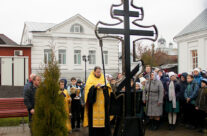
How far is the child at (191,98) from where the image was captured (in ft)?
21.9

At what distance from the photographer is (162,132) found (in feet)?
21.5

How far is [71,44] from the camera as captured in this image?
27031mm

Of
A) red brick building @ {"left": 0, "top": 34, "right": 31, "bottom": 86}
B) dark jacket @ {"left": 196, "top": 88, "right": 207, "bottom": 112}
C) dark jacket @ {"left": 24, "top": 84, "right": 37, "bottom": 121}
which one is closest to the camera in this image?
dark jacket @ {"left": 24, "top": 84, "right": 37, "bottom": 121}

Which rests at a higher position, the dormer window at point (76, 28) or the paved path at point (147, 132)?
the dormer window at point (76, 28)

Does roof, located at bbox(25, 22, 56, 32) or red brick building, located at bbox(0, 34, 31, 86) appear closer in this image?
red brick building, located at bbox(0, 34, 31, 86)

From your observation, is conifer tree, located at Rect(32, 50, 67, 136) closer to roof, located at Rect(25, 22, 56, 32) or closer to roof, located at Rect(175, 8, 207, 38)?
roof, located at Rect(175, 8, 207, 38)

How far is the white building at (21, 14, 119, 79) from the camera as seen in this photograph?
83.7ft

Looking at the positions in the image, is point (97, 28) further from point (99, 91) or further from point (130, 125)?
point (99, 91)

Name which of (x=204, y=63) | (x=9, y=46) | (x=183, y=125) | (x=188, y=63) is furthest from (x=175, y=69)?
(x=183, y=125)

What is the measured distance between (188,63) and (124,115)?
16921 millimetres

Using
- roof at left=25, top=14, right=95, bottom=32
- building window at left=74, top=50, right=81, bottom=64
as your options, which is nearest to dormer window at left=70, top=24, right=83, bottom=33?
roof at left=25, top=14, right=95, bottom=32

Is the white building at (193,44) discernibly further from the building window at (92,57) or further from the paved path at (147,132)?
the building window at (92,57)

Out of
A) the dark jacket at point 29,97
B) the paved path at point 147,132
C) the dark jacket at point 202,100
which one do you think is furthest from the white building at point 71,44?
the dark jacket at point 202,100

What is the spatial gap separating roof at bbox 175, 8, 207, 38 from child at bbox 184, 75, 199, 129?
1148 cm
